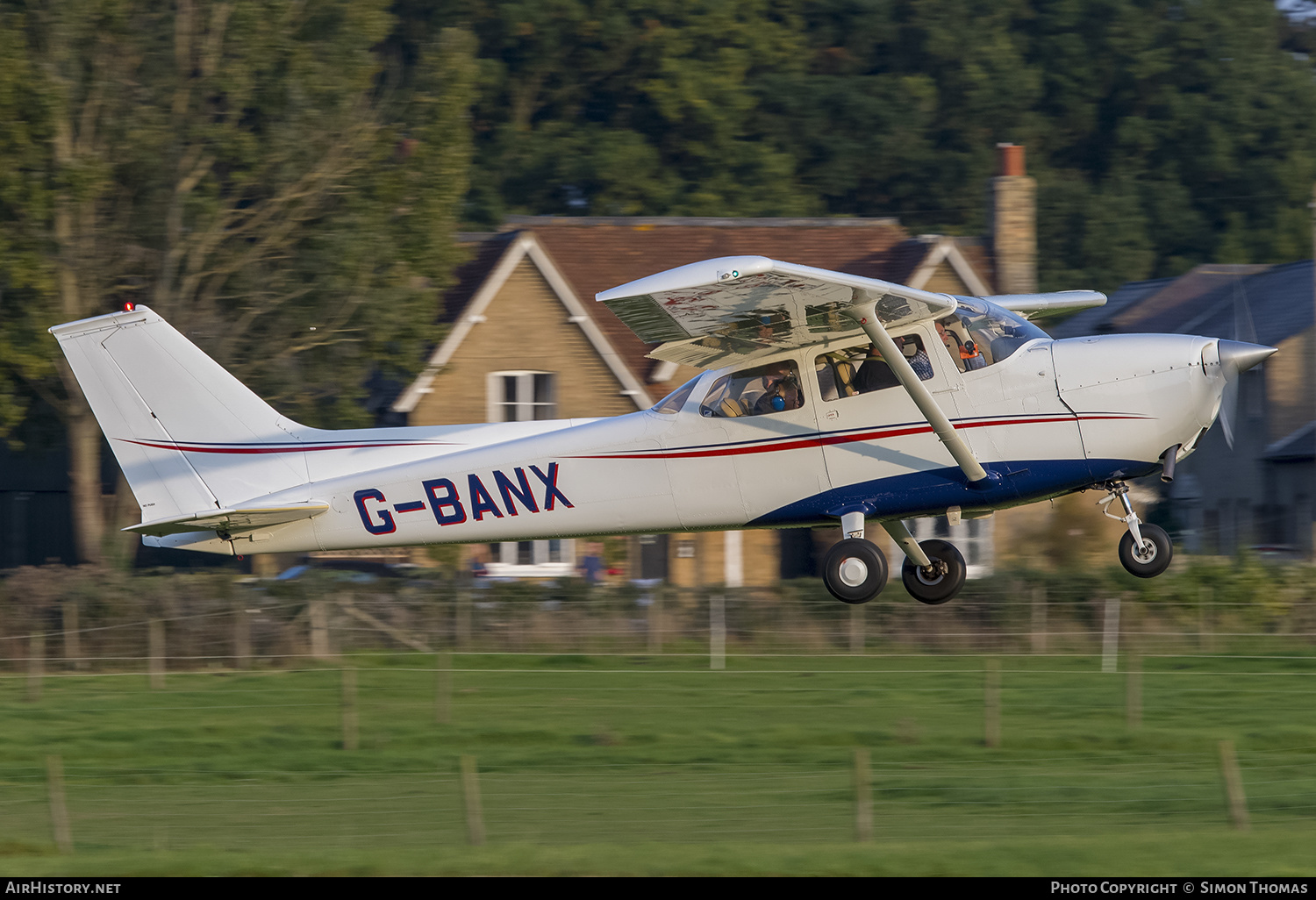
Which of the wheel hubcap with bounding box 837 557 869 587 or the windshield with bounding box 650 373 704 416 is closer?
the wheel hubcap with bounding box 837 557 869 587

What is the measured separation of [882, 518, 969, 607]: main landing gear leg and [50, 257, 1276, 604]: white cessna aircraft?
0.07 ft

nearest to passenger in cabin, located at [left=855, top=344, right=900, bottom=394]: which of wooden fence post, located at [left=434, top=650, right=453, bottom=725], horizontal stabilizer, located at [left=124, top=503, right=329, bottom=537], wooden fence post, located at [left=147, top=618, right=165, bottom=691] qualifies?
horizontal stabilizer, located at [left=124, top=503, right=329, bottom=537]

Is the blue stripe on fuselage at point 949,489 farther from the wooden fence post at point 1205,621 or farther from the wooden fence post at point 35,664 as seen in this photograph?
the wooden fence post at point 35,664

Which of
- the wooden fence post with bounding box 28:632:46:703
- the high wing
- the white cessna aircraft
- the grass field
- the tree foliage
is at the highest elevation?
the tree foliage

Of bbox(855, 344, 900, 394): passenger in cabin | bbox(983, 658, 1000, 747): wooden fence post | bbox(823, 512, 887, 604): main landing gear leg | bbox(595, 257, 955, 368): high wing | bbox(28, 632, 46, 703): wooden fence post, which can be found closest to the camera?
bbox(595, 257, 955, 368): high wing

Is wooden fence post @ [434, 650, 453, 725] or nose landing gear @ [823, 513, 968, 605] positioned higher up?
nose landing gear @ [823, 513, 968, 605]

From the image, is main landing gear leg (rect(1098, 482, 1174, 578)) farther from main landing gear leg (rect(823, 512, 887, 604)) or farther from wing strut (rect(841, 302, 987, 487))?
main landing gear leg (rect(823, 512, 887, 604))

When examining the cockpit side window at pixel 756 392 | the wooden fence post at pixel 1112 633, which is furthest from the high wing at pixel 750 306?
the wooden fence post at pixel 1112 633

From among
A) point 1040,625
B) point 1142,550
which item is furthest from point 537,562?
point 1142,550

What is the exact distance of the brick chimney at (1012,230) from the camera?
31.2 metres

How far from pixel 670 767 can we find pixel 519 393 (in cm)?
1241

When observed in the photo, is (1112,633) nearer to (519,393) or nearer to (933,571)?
(933,571)

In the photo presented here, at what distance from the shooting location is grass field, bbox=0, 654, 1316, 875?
41.6 feet
